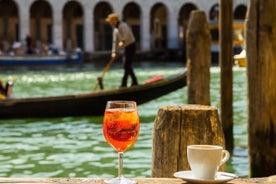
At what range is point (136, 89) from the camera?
36.5ft

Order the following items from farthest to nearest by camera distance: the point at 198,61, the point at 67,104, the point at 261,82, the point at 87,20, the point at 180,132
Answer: the point at 87,20 → the point at 67,104 → the point at 198,61 → the point at 261,82 → the point at 180,132

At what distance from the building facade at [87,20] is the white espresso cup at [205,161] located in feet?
104

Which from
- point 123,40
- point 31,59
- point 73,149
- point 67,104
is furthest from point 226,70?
point 31,59

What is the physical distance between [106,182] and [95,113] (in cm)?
888

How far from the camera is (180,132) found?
2871mm

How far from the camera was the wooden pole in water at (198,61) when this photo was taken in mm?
7250

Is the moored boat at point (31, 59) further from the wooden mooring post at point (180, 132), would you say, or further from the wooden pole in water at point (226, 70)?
the wooden mooring post at point (180, 132)

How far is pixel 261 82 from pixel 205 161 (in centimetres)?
330

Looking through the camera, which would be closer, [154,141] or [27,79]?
[154,141]

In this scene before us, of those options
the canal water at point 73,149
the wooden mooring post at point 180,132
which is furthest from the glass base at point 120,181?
the canal water at point 73,149

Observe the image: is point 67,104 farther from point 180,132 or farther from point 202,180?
point 202,180

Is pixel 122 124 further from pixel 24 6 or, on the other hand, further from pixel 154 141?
pixel 24 6

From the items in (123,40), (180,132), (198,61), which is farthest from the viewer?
(123,40)

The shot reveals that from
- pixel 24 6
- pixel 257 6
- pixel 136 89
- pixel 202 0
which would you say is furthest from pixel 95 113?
pixel 202 0
